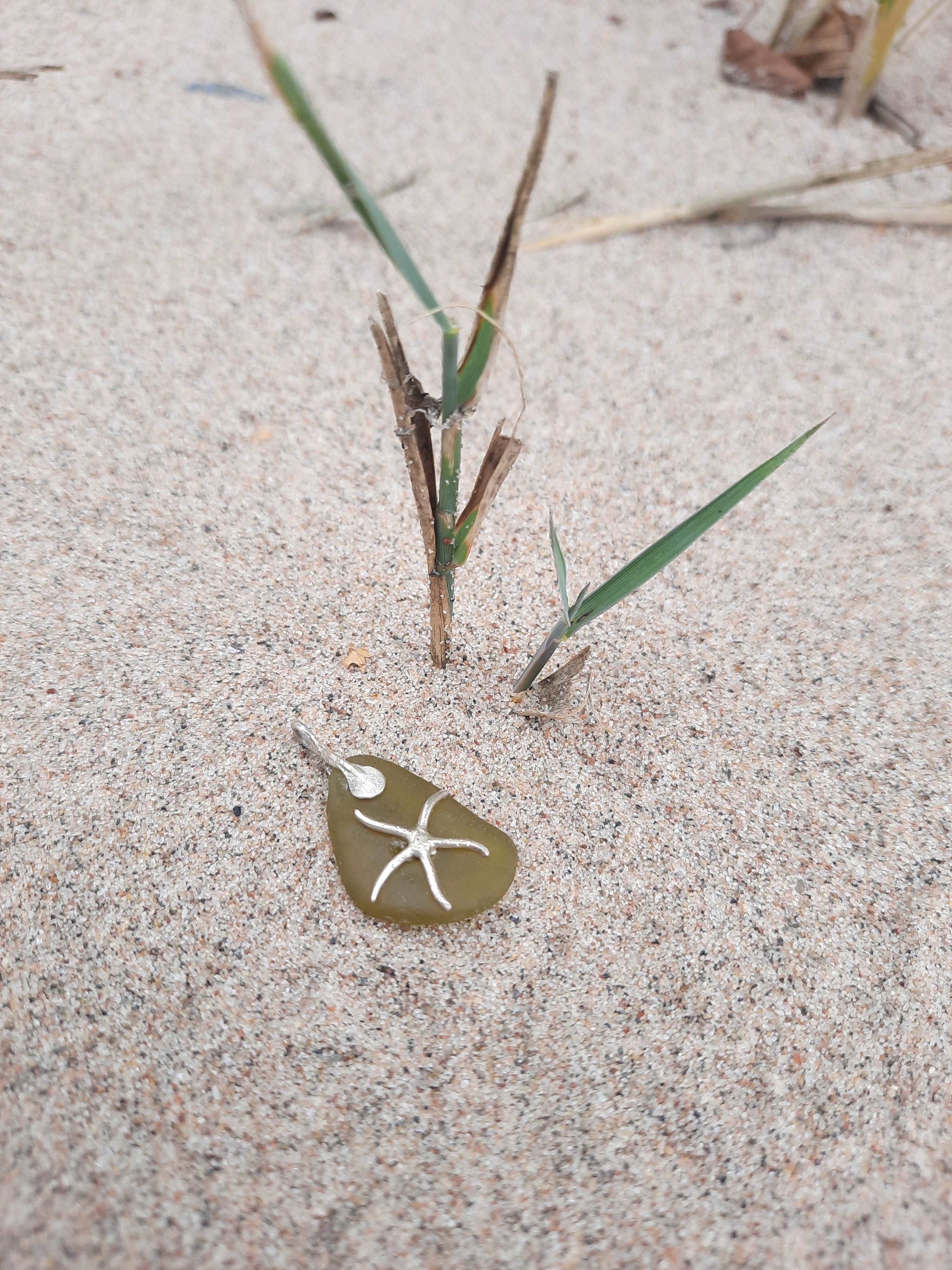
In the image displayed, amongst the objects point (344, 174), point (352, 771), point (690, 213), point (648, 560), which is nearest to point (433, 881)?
point (352, 771)

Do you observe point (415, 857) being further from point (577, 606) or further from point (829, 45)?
point (829, 45)

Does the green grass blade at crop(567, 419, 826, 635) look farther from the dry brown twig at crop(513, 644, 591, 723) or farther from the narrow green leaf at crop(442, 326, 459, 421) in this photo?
the narrow green leaf at crop(442, 326, 459, 421)

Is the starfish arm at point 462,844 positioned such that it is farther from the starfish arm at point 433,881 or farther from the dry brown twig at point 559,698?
the dry brown twig at point 559,698

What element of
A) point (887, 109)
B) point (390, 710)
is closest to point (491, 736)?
point (390, 710)

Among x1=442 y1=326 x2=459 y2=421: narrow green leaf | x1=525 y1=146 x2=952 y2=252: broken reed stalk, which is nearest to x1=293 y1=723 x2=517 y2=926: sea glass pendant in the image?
x1=442 y1=326 x2=459 y2=421: narrow green leaf

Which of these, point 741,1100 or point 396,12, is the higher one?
point 396,12

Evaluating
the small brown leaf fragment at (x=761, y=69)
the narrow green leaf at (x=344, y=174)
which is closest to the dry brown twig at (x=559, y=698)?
the narrow green leaf at (x=344, y=174)

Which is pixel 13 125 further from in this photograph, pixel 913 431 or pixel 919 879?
pixel 919 879
